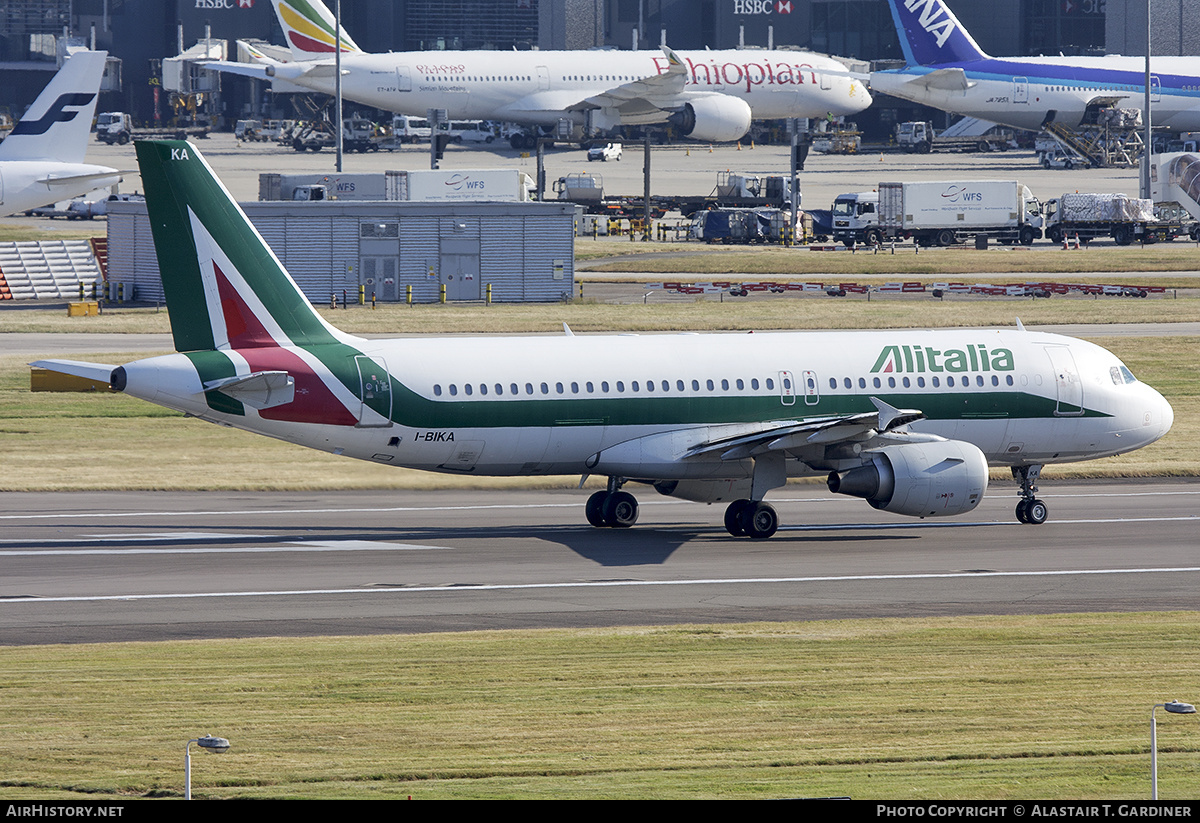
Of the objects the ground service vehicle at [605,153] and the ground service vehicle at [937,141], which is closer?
the ground service vehicle at [605,153]

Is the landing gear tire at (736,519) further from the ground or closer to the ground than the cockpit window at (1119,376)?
closer to the ground

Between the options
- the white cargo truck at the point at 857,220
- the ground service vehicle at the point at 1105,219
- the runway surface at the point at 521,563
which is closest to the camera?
the runway surface at the point at 521,563

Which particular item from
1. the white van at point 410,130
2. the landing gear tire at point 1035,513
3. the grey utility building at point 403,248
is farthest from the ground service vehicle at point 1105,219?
the landing gear tire at point 1035,513

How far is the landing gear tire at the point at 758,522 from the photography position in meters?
34.7

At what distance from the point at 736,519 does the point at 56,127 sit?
5753 cm

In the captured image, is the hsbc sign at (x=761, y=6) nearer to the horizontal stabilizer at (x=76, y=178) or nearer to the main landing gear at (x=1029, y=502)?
the horizontal stabilizer at (x=76, y=178)

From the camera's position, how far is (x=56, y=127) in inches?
3155

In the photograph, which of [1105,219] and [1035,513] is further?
[1105,219]

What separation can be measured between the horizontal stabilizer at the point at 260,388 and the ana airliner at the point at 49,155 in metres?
51.7

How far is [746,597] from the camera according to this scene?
28.5m

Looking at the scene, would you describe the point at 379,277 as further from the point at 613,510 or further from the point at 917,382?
the point at 917,382

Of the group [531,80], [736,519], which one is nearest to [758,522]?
[736,519]

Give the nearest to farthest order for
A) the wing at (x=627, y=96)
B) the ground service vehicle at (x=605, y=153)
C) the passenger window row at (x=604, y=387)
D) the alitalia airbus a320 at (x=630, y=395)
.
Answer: the alitalia airbus a320 at (x=630, y=395) < the passenger window row at (x=604, y=387) < the wing at (x=627, y=96) < the ground service vehicle at (x=605, y=153)

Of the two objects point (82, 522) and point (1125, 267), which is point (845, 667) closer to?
point (82, 522)
